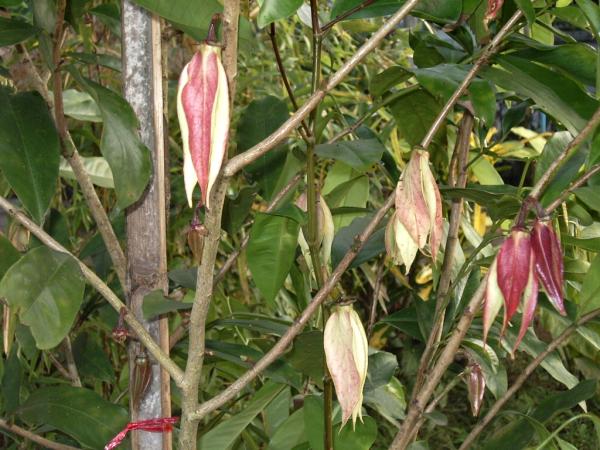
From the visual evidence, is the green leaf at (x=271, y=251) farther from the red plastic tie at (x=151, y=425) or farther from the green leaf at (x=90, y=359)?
the green leaf at (x=90, y=359)

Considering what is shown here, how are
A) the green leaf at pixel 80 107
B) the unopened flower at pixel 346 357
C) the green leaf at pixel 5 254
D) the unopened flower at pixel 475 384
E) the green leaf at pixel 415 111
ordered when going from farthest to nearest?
the green leaf at pixel 80 107
the green leaf at pixel 415 111
the unopened flower at pixel 475 384
the green leaf at pixel 5 254
the unopened flower at pixel 346 357

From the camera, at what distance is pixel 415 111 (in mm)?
827

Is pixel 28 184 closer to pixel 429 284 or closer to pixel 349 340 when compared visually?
pixel 349 340

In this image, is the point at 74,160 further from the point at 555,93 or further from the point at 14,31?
the point at 555,93

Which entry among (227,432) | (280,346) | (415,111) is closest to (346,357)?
(280,346)

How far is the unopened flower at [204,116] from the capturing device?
0.38m

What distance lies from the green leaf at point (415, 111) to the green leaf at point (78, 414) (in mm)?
382

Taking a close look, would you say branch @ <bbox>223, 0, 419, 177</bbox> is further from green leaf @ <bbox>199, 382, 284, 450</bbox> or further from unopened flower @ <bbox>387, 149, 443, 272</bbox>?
green leaf @ <bbox>199, 382, 284, 450</bbox>

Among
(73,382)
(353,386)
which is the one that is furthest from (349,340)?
(73,382)

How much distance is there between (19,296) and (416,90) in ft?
1.39

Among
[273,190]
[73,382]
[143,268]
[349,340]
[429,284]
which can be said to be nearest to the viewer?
[349,340]

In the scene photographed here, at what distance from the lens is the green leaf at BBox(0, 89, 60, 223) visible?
2.02ft

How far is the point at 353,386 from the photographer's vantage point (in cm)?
50

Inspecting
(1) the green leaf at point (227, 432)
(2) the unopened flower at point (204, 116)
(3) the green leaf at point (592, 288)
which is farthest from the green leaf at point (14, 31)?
(3) the green leaf at point (592, 288)
